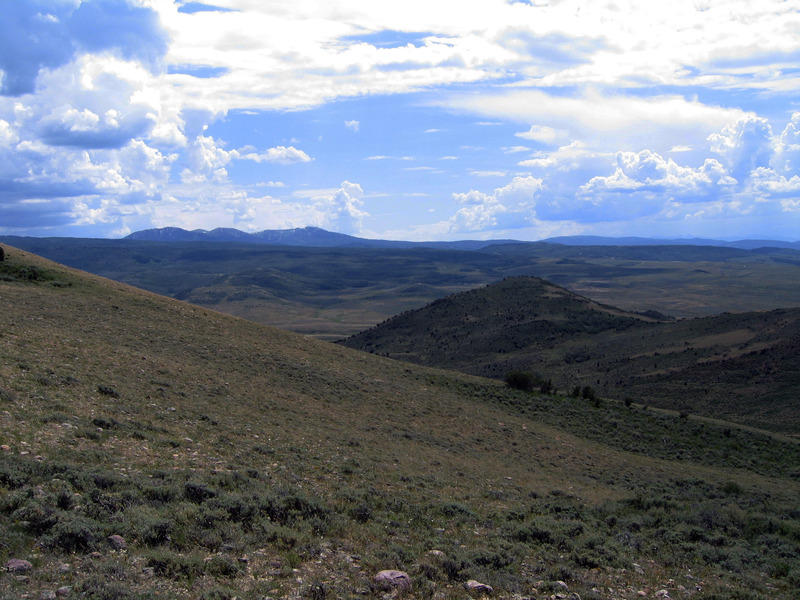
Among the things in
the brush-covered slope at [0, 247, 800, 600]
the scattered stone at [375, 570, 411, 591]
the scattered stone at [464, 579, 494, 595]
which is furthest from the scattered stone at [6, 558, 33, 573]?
the scattered stone at [464, 579, 494, 595]

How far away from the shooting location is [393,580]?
7348mm

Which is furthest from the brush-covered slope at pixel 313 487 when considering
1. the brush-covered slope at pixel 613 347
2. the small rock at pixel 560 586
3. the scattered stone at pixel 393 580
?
the brush-covered slope at pixel 613 347

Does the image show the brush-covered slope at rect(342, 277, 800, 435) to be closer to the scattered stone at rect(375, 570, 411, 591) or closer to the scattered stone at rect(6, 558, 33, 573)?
the scattered stone at rect(375, 570, 411, 591)

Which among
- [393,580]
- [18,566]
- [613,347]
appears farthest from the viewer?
[613,347]

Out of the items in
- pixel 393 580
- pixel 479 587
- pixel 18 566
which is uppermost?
pixel 18 566

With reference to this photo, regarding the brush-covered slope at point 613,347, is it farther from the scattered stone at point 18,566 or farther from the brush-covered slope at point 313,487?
the scattered stone at point 18,566

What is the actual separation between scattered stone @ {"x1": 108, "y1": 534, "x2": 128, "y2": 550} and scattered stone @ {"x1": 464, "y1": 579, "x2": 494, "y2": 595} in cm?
442

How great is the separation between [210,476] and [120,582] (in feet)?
14.3

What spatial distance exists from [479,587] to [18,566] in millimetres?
5449

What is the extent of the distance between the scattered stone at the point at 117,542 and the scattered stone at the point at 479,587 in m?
4.42

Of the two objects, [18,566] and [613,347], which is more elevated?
[18,566]

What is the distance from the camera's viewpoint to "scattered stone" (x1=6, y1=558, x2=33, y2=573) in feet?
20.3

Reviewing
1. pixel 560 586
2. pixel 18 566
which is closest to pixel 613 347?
pixel 560 586

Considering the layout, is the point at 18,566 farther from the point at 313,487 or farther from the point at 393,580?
the point at 313,487
